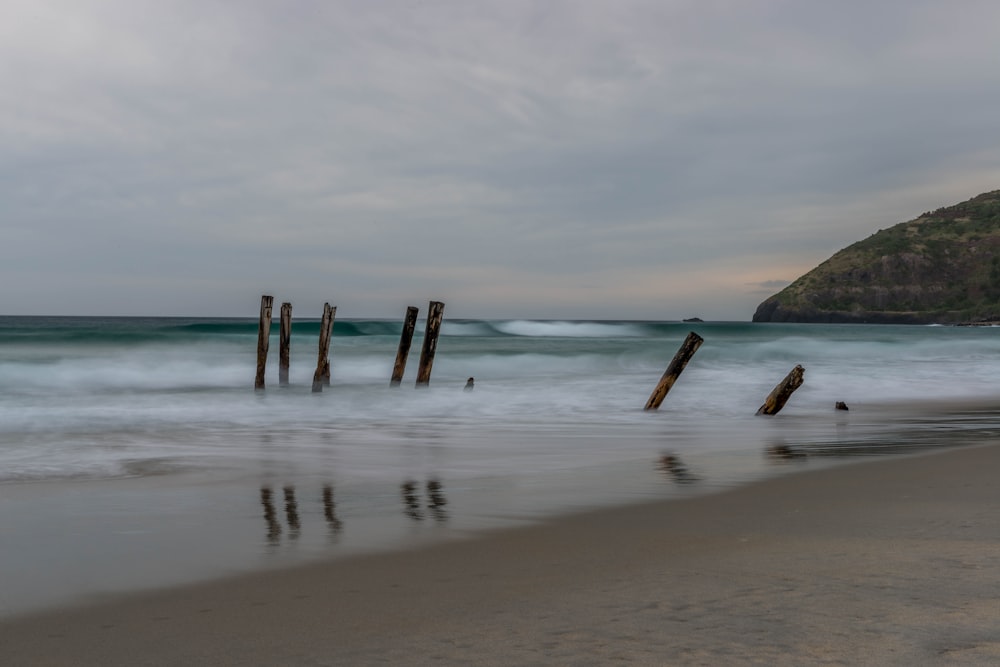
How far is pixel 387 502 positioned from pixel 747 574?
274cm

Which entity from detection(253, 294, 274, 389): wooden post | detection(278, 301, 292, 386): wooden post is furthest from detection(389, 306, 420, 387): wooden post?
detection(253, 294, 274, 389): wooden post

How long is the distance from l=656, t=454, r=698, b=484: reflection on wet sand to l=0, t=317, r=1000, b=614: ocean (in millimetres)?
38

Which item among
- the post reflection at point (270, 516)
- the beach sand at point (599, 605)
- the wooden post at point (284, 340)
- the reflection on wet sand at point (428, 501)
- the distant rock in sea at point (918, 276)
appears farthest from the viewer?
the distant rock in sea at point (918, 276)

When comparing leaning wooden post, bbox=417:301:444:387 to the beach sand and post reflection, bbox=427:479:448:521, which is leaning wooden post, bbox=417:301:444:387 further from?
the beach sand

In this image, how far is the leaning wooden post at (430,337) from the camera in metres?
17.9

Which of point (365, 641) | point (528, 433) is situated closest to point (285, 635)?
point (365, 641)

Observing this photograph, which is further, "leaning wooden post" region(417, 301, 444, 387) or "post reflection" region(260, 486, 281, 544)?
"leaning wooden post" region(417, 301, 444, 387)

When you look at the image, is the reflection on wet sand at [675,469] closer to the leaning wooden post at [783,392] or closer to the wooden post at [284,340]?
the leaning wooden post at [783,392]

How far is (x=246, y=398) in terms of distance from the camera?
682 inches

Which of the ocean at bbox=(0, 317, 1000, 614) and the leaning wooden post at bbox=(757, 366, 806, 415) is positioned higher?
the leaning wooden post at bbox=(757, 366, 806, 415)

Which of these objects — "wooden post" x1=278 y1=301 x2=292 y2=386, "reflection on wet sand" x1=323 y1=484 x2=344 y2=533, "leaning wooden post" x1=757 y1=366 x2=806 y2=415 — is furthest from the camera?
"wooden post" x1=278 y1=301 x2=292 y2=386

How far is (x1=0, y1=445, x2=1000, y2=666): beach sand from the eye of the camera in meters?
2.82

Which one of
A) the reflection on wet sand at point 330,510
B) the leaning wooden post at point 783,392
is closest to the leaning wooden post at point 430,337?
the leaning wooden post at point 783,392

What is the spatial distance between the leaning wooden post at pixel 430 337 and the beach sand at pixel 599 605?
514 inches
